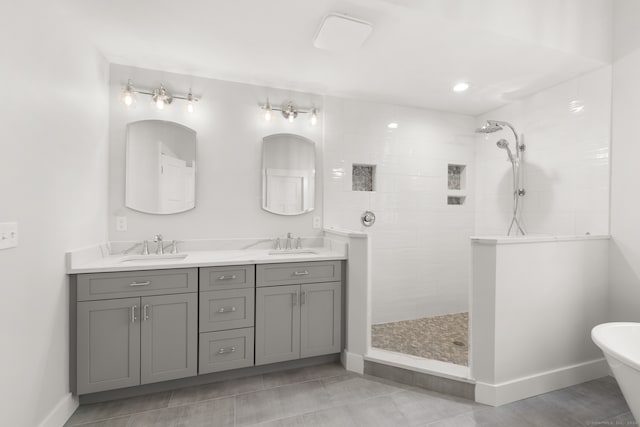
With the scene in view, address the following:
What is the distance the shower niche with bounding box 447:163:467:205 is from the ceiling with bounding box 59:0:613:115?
1.00 meters

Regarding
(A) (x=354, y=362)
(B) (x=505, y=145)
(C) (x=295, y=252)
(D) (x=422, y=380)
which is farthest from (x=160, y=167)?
(B) (x=505, y=145)

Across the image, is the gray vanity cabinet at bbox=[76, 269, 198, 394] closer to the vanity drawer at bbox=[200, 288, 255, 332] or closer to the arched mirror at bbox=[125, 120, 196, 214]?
the vanity drawer at bbox=[200, 288, 255, 332]

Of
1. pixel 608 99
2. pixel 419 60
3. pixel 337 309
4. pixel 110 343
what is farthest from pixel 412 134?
pixel 110 343

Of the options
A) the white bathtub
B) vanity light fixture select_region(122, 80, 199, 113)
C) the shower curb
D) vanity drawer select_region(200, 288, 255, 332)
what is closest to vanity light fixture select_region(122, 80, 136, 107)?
vanity light fixture select_region(122, 80, 199, 113)

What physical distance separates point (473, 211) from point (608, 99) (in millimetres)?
1596

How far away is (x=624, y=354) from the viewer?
55.8 inches

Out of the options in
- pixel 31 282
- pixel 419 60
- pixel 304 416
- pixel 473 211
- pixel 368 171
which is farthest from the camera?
pixel 473 211

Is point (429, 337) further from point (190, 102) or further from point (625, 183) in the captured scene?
point (190, 102)

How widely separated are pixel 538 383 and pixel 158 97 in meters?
3.60

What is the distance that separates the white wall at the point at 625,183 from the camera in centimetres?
214

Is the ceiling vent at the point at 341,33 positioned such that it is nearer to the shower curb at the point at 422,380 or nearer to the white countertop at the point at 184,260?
the white countertop at the point at 184,260

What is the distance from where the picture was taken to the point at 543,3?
203cm

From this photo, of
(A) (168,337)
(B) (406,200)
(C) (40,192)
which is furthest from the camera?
(B) (406,200)

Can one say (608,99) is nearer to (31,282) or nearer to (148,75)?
(148,75)
